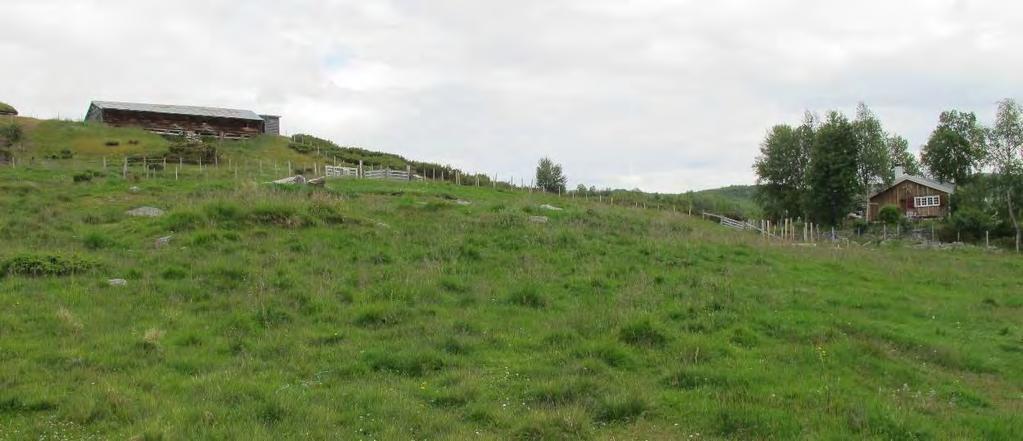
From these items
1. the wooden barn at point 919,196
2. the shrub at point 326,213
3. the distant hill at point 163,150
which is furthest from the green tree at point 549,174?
the shrub at point 326,213

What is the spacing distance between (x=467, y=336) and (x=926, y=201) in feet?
262

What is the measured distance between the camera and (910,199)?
263 feet

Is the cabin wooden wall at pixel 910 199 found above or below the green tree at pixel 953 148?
below

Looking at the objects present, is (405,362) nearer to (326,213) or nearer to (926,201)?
(326,213)

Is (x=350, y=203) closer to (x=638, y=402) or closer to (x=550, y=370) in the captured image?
(x=550, y=370)

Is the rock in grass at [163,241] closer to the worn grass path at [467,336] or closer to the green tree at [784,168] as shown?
the worn grass path at [467,336]

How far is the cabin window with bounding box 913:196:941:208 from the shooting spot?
253ft

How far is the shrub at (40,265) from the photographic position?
16594 millimetres

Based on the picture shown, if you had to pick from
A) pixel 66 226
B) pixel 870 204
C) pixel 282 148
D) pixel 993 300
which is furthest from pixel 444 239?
pixel 870 204

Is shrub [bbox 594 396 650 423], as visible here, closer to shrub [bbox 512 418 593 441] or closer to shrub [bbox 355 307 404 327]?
shrub [bbox 512 418 593 441]

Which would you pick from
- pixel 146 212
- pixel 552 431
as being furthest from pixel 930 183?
pixel 552 431

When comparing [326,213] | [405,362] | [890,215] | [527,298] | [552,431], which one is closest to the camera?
[552,431]

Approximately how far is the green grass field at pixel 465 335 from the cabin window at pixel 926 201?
58.3 meters

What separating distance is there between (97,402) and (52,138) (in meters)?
61.7
